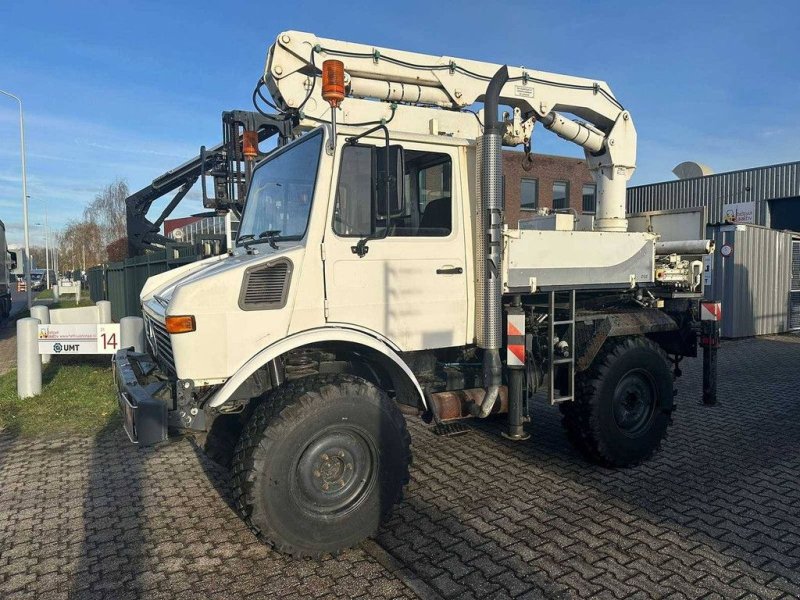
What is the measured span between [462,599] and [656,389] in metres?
2.95

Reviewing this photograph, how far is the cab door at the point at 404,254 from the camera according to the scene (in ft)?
12.5

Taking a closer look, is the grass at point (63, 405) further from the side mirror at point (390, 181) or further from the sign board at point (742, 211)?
the sign board at point (742, 211)

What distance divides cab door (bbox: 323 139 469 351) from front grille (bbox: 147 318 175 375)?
1.05 m

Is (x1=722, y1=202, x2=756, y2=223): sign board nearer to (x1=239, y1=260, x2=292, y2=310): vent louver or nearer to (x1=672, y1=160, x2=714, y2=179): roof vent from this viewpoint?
(x1=672, y1=160, x2=714, y2=179): roof vent

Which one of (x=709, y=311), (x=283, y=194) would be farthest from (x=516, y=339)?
(x=709, y=311)

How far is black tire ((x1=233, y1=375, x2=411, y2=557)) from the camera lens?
11.3ft

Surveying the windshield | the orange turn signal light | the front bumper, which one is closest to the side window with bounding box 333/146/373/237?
the windshield

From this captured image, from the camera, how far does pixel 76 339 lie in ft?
25.2

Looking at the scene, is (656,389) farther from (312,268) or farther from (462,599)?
(312,268)

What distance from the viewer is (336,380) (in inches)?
146

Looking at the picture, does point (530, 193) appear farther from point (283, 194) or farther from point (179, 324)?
point (179, 324)

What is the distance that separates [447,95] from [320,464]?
3.26m

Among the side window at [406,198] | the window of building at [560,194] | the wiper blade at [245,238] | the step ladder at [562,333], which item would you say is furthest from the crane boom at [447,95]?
the window of building at [560,194]

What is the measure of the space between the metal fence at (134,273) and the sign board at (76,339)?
58 centimetres
